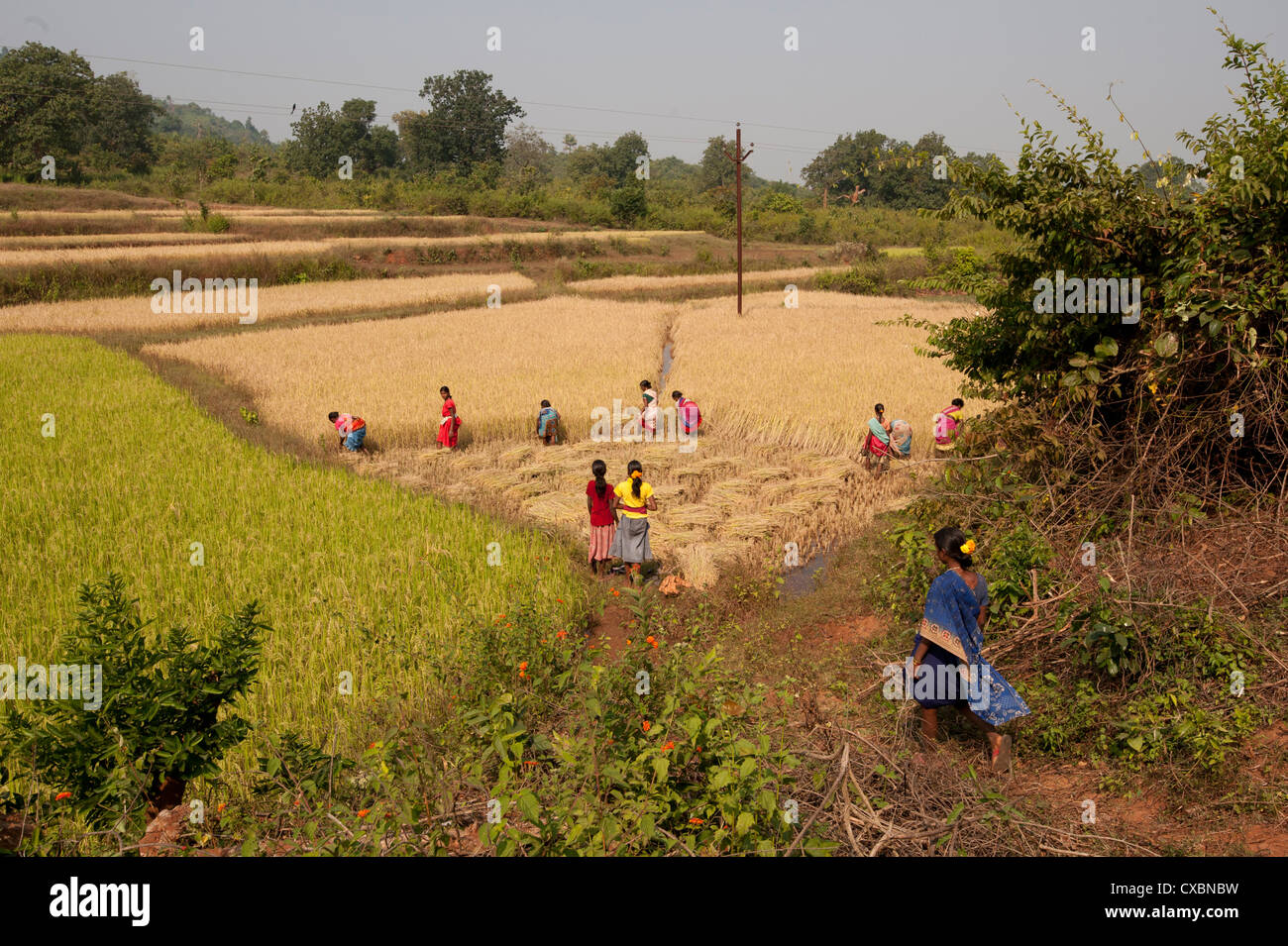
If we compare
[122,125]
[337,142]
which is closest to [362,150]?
[337,142]

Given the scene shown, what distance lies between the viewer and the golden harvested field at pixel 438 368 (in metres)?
14.0

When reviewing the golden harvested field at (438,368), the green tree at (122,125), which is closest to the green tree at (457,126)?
the green tree at (122,125)

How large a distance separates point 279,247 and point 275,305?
8.54 m

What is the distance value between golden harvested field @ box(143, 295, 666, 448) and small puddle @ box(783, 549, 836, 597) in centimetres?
595

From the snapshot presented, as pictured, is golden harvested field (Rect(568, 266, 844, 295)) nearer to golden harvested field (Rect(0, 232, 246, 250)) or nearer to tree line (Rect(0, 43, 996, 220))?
tree line (Rect(0, 43, 996, 220))

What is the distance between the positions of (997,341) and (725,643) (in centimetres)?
393

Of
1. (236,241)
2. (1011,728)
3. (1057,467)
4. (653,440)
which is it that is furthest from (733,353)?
(236,241)

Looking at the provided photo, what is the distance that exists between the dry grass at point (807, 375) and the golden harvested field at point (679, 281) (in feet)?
29.2

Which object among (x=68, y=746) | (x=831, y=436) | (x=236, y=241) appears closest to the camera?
(x=68, y=746)

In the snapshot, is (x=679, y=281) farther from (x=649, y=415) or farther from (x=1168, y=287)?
(x=1168, y=287)

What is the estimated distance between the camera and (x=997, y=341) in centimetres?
771

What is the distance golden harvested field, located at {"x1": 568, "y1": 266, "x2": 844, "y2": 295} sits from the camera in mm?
33781

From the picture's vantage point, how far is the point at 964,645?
4.87 m
